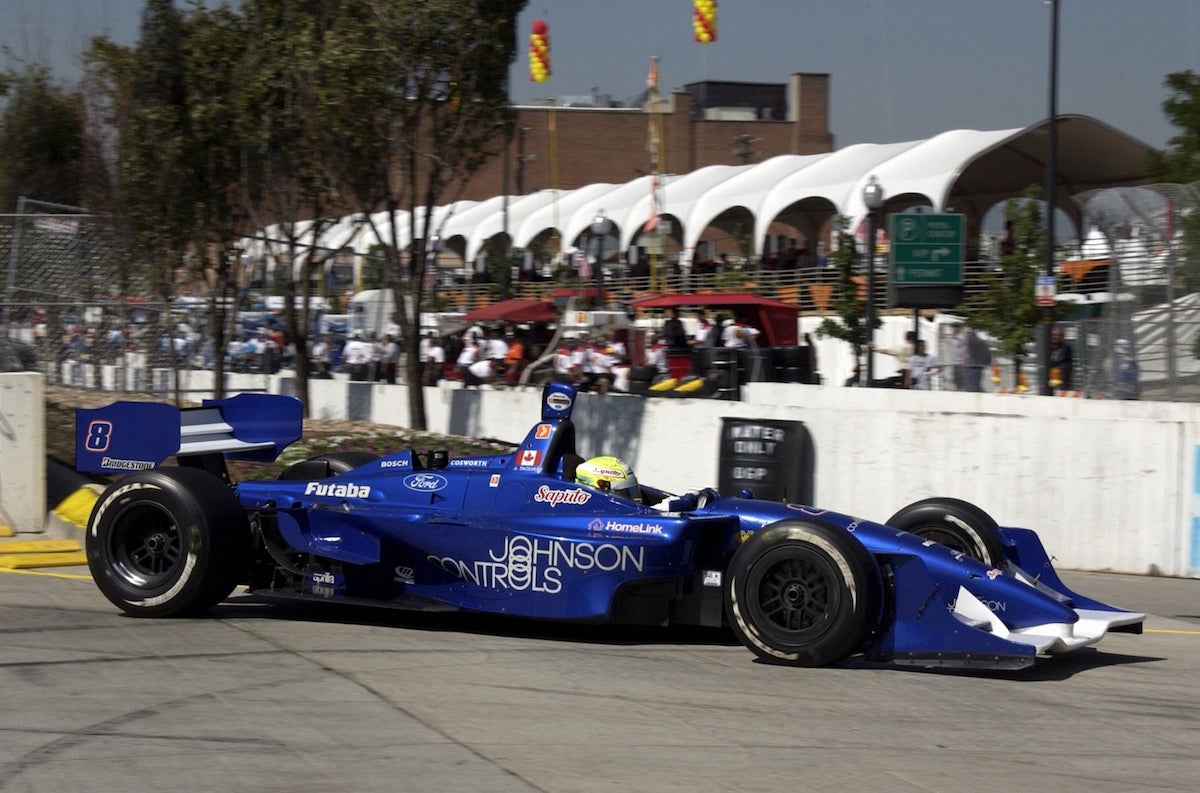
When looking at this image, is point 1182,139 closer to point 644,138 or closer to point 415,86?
point 415,86

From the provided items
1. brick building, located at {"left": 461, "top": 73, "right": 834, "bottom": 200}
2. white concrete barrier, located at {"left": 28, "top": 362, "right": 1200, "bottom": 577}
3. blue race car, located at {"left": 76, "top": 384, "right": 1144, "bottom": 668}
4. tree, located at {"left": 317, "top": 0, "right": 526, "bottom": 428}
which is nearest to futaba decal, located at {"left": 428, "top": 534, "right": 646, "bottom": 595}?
blue race car, located at {"left": 76, "top": 384, "right": 1144, "bottom": 668}

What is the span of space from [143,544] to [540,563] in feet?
8.34

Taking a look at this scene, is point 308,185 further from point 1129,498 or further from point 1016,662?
point 1016,662

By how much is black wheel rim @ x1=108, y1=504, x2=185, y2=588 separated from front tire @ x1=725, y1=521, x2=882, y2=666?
11.1 feet

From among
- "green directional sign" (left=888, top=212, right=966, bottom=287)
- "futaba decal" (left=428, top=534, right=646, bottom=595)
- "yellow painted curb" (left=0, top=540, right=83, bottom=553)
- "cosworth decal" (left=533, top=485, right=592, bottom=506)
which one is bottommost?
"yellow painted curb" (left=0, top=540, right=83, bottom=553)

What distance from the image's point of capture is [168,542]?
333 inches

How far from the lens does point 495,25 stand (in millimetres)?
16531

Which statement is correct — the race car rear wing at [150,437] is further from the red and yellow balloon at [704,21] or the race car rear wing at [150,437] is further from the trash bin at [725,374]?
the red and yellow balloon at [704,21]

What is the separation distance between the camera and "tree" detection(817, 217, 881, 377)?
23.3 m

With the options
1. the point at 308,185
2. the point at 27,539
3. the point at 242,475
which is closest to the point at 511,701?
the point at 27,539

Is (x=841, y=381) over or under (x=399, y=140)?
under

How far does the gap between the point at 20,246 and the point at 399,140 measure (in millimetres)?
4591

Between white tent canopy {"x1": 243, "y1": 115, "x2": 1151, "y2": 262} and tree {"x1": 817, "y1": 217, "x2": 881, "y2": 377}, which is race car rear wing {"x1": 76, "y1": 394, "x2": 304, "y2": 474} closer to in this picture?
tree {"x1": 817, "y1": 217, "x2": 881, "y2": 377}

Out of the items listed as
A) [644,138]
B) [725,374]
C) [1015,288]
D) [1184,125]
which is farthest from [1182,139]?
[644,138]
